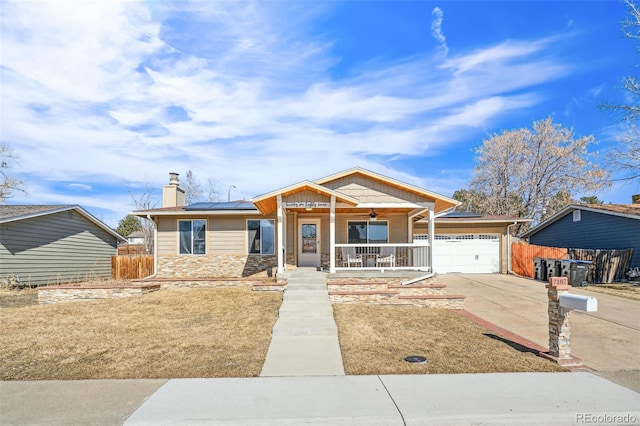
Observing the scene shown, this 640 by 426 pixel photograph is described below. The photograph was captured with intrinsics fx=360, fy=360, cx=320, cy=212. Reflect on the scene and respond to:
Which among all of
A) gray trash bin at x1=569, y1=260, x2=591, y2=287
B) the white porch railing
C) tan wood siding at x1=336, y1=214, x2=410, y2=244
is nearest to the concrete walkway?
the white porch railing

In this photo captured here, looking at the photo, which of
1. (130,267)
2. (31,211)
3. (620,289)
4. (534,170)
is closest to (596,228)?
(620,289)

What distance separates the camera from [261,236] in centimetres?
1464

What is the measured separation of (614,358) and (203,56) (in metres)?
13.9

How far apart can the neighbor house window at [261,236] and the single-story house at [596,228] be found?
1495 cm

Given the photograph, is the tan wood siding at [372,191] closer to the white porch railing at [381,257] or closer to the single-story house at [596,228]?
the white porch railing at [381,257]

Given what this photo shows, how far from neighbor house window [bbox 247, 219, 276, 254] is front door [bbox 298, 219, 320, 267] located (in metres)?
1.10

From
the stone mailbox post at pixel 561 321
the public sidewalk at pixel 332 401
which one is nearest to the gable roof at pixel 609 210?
the stone mailbox post at pixel 561 321

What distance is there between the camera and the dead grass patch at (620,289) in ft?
37.9

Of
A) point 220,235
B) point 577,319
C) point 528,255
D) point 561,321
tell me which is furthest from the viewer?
→ point 528,255

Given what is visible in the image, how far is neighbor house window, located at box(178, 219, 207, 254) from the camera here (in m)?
14.7

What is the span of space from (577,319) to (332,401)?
7223mm

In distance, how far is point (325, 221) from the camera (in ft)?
47.9

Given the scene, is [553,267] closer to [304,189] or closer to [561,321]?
[304,189]

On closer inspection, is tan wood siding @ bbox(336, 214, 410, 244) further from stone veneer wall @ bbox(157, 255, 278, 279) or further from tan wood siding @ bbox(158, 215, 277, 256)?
stone veneer wall @ bbox(157, 255, 278, 279)
